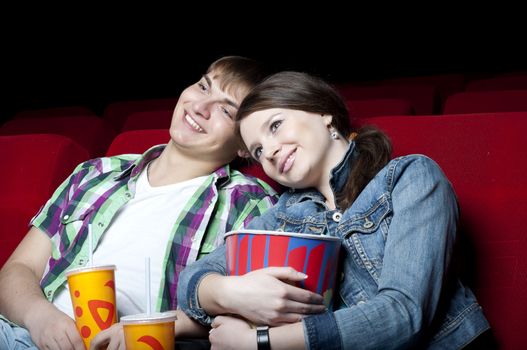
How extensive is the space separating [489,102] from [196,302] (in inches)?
28.8

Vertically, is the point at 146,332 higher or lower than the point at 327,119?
lower

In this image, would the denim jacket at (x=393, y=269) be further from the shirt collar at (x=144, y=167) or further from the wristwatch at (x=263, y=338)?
the shirt collar at (x=144, y=167)

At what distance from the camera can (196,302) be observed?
86cm

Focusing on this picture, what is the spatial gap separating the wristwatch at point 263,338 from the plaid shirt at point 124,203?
0.30 meters

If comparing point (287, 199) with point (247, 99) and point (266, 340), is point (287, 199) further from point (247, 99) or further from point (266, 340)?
point (266, 340)

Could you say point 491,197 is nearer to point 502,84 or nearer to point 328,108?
point 328,108

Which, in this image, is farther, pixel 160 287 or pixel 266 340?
pixel 160 287

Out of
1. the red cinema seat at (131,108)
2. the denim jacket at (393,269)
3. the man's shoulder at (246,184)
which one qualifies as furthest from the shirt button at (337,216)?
the red cinema seat at (131,108)

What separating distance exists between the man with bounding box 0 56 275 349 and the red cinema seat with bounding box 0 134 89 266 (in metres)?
0.09

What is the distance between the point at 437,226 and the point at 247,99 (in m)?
0.33

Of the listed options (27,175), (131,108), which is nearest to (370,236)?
(27,175)

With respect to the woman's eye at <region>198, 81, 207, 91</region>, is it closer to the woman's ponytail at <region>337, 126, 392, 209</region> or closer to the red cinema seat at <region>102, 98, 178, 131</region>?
the woman's ponytail at <region>337, 126, 392, 209</region>

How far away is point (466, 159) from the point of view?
968 millimetres

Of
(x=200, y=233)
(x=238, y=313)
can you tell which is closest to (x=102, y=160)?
(x=200, y=233)
